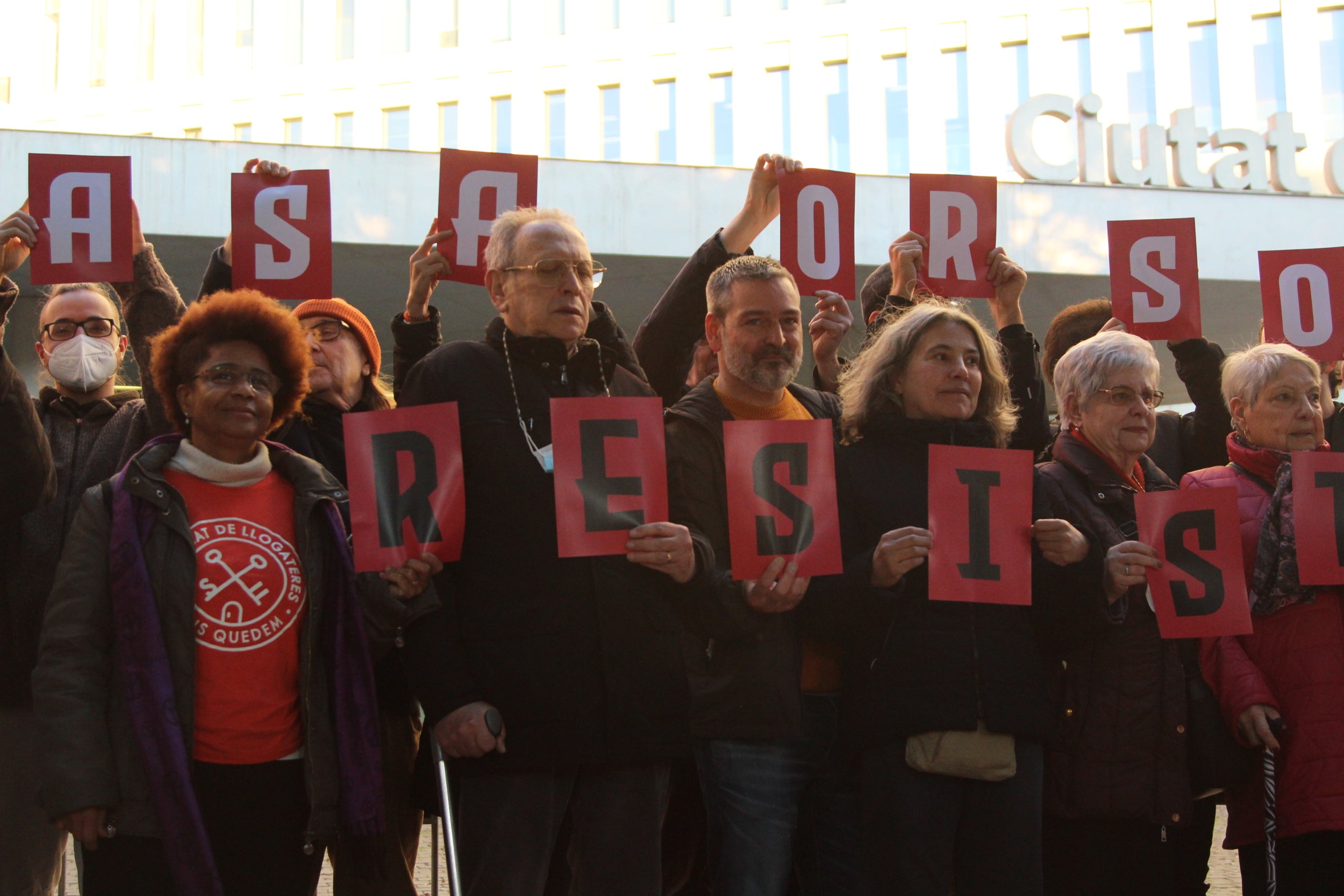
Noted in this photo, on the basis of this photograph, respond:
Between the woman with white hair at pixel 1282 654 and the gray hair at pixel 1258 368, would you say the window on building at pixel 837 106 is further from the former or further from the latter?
the woman with white hair at pixel 1282 654

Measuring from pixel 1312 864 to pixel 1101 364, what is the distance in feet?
4.45

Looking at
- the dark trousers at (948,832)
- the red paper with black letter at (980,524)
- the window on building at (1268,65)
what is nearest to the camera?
the dark trousers at (948,832)

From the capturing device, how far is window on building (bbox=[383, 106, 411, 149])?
2875 cm


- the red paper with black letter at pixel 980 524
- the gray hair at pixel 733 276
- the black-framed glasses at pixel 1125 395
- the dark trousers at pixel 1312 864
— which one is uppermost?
the gray hair at pixel 733 276

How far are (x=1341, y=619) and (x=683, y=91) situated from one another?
988 inches

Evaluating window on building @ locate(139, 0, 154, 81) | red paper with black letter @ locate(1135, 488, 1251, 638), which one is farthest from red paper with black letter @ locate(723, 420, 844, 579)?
window on building @ locate(139, 0, 154, 81)

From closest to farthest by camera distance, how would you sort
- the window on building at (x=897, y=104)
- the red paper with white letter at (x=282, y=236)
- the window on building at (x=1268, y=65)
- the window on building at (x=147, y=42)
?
the red paper with white letter at (x=282, y=236) → the window on building at (x=1268, y=65) → the window on building at (x=897, y=104) → the window on building at (x=147, y=42)

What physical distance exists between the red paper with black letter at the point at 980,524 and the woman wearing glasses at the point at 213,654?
1.16 m

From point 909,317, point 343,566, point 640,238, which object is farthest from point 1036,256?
point 343,566

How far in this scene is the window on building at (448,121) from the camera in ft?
93.4

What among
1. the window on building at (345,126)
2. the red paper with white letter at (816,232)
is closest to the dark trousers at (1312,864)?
the red paper with white letter at (816,232)

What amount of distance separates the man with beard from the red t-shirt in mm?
897

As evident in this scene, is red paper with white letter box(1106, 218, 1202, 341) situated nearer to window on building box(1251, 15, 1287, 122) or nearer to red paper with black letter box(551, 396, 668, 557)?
red paper with black letter box(551, 396, 668, 557)

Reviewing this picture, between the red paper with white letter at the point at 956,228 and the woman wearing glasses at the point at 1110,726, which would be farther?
the red paper with white letter at the point at 956,228
